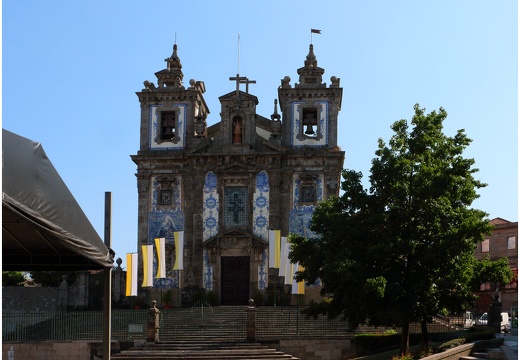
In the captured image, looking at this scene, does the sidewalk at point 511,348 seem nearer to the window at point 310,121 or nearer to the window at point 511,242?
the window at point 310,121

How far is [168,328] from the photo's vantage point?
1364 inches

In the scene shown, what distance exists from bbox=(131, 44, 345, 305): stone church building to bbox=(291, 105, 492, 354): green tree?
1544 cm

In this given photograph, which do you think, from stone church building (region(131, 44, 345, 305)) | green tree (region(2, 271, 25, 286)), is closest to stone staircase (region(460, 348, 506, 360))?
stone church building (region(131, 44, 345, 305))

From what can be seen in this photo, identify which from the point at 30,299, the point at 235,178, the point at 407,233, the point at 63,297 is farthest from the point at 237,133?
the point at 407,233

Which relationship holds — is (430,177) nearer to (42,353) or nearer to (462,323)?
(462,323)

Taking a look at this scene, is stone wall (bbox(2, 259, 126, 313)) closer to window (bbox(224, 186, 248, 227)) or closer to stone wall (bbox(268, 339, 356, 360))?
window (bbox(224, 186, 248, 227))

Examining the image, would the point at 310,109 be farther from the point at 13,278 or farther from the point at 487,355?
the point at 13,278

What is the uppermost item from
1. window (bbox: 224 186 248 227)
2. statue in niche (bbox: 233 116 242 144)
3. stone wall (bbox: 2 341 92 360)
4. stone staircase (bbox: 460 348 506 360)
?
statue in niche (bbox: 233 116 242 144)

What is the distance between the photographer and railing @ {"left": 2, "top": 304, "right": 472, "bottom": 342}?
33.1 m

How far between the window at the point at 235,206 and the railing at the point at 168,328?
7.99 meters

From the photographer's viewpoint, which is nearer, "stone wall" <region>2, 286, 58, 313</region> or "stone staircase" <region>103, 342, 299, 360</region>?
"stone staircase" <region>103, 342, 299, 360</region>

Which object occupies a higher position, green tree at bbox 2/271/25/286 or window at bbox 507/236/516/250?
window at bbox 507/236/516/250

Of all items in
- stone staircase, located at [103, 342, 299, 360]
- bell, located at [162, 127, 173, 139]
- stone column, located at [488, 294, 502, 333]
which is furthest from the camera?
bell, located at [162, 127, 173, 139]

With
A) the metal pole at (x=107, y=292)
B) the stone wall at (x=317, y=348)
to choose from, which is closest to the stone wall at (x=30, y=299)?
the stone wall at (x=317, y=348)
